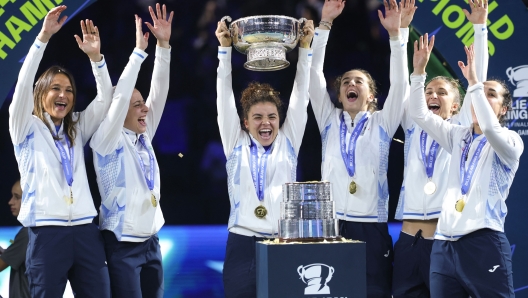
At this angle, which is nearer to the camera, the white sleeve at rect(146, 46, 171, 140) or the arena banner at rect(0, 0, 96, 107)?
the white sleeve at rect(146, 46, 171, 140)

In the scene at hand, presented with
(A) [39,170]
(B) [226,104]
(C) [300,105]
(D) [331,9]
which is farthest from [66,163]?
(D) [331,9]

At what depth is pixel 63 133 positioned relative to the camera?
12.8ft

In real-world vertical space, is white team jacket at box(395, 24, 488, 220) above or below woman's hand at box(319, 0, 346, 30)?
below

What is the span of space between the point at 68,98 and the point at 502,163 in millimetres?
2383

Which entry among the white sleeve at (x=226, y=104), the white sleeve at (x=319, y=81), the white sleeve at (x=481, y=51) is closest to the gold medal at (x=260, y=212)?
the white sleeve at (x=226, y=104)

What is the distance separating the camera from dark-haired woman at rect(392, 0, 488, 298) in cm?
399

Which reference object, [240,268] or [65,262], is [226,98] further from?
[65,262]

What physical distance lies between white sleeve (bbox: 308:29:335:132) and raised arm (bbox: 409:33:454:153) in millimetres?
654

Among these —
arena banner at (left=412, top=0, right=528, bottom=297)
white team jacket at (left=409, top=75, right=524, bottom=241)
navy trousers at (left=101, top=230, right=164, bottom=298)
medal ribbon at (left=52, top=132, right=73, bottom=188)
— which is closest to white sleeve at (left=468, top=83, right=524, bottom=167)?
white team jacket at (left=409, top=75, right=524, bottom=241)

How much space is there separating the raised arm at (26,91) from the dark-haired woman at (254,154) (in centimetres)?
100

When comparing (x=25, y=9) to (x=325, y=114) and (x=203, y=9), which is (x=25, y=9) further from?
(x=325, y=114)

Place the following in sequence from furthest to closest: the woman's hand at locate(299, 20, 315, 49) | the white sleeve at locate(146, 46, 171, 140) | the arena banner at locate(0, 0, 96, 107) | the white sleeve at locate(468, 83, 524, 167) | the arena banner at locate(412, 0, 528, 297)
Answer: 1. the arena banner at locate(412, 0, 528, 297)
2. the arena banner at locate(0, 0, 96, 107)
3. the white sleeve at locate(146, 46, 171, 140)
4. the woman's hand at locate(299, 20, 315, 49)
5. the white sleeve at locate(468, 83, 524, 167)

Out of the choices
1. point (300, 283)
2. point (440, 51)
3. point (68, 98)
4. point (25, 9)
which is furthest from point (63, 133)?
point (440, 51)

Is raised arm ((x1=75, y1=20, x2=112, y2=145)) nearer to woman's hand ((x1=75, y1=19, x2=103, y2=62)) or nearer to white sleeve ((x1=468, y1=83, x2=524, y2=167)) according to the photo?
woman's hand ((x1=75, y1=19, x2=103, y2=62))
